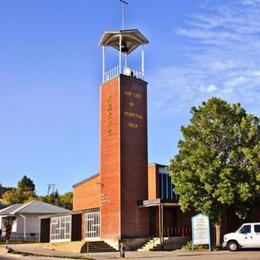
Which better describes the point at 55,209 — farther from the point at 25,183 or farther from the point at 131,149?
the point at 25,183

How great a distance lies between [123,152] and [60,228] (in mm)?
12011

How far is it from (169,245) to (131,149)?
26.2 feet

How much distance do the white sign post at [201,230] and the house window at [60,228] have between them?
49.7 ft

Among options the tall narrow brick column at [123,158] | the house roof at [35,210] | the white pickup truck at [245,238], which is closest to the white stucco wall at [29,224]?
the house roof at [35,210]

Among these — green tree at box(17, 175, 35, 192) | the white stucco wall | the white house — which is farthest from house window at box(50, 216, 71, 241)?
green tree at box(17, 175, 35, 192)

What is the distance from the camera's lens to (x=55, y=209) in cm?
6469

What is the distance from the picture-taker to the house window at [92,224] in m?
41.1

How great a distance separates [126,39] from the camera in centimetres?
4288

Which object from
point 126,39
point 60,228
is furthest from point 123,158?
point 60,228

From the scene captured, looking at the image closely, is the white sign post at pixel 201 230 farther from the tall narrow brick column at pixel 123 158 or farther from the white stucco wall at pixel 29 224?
the white stucco wall at pixel 29 224

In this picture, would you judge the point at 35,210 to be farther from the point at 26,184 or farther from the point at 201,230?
the point at 26,184

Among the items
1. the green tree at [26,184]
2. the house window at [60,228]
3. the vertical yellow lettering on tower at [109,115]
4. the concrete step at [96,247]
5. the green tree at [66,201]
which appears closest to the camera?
the concrete step at [96,247]

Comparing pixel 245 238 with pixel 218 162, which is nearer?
pixel 245 238

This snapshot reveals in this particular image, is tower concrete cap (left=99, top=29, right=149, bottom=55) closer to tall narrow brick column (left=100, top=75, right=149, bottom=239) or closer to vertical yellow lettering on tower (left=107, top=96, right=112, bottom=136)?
tall narrow brick column (left=100, top=75, right=149, bottom=239)
